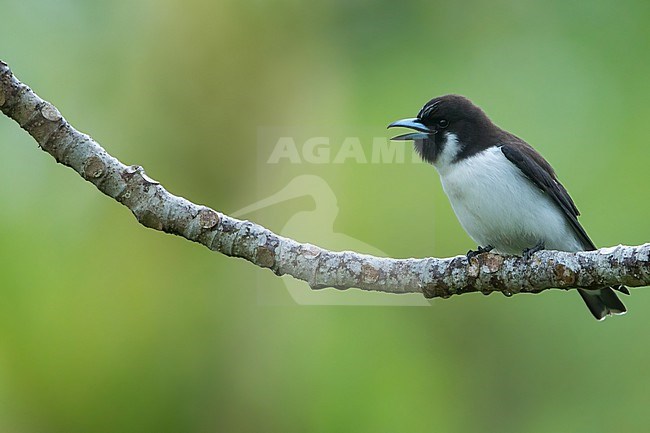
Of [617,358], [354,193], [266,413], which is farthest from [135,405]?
[617,358]

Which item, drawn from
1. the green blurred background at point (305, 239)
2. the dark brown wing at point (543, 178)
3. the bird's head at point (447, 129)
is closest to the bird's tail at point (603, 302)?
the dark brown wing at point (543, 178)

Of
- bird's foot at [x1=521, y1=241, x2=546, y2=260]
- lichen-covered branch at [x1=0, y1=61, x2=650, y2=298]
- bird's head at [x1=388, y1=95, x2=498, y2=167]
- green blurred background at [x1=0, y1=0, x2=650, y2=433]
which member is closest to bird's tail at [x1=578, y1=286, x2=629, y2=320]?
bird's foot at [x1=521, y1=241, x2=546, y2=260]

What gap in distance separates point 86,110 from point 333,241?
75.1 inches

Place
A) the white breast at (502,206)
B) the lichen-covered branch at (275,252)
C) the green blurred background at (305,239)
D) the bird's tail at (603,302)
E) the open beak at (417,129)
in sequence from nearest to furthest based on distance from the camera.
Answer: the lichen-covered branch at (275,252), the white breast at (502,206), the bird's tail at (603,302), the open beak at (417,129), the green blurred background at (305,239)

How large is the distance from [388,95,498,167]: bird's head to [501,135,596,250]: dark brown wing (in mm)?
166

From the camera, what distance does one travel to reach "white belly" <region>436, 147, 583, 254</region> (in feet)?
14.9

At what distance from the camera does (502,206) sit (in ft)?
14.8

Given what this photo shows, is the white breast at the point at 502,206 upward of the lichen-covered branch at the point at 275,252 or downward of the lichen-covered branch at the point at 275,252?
upward

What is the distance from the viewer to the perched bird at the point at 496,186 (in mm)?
4543

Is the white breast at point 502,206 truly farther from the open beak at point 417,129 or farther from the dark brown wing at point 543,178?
the open beak at point 417,129

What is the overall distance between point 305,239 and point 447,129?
1520 mm

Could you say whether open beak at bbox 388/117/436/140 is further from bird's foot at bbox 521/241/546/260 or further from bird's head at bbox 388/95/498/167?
bird's foot at bbox 521/241/546/260

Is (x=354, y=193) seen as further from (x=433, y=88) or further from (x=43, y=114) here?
(x=43, y=114)

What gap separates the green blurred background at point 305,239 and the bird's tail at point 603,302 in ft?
2.78
